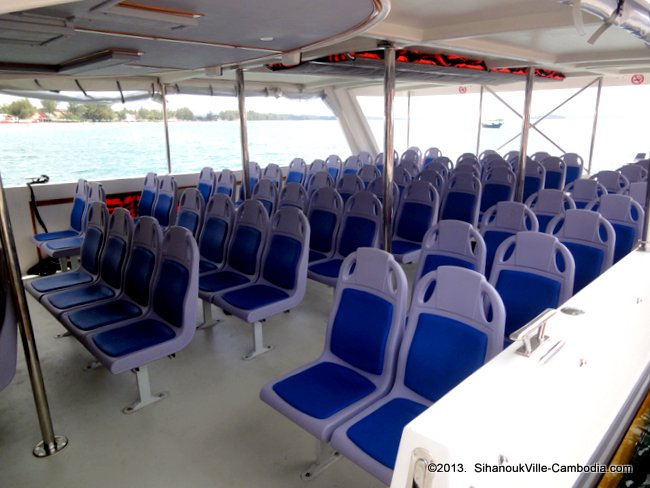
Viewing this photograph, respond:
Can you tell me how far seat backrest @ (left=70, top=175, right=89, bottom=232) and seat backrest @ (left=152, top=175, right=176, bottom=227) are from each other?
0.75m

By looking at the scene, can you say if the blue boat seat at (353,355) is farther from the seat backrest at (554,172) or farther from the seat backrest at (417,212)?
the seat backrest at (554,172)

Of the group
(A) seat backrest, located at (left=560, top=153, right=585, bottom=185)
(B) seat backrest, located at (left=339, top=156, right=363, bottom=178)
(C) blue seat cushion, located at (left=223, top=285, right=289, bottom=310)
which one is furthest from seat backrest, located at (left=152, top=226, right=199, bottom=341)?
(A) seat backrest, located at (left=560, top=153, right=585, bottom=185)

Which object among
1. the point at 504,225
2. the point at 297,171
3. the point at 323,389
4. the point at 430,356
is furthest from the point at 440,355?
the point at 297,171

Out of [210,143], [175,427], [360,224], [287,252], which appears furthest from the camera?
[210,143]

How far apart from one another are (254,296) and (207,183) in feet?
12.1

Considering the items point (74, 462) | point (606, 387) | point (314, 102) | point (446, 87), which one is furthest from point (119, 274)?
point (446, 87)

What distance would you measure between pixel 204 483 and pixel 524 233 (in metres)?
1.99

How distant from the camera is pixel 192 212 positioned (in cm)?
425

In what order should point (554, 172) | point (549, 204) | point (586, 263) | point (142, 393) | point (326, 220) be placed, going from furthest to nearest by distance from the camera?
point (554, 172) → point (326, 220) → point (549, 204) → point (586, 263) → point (142, 393)

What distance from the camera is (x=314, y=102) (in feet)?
32.7

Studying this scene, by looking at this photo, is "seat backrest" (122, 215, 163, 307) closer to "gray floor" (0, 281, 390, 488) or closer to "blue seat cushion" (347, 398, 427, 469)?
"gray floor" (0, 281, 390, 488)

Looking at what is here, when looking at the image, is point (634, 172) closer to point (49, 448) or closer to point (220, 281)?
point (220, 281)

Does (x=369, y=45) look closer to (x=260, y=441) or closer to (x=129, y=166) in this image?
(x=260, y=441)

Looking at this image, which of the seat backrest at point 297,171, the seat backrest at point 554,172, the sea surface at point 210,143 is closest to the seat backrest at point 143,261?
the seat backrest at point 297,171
